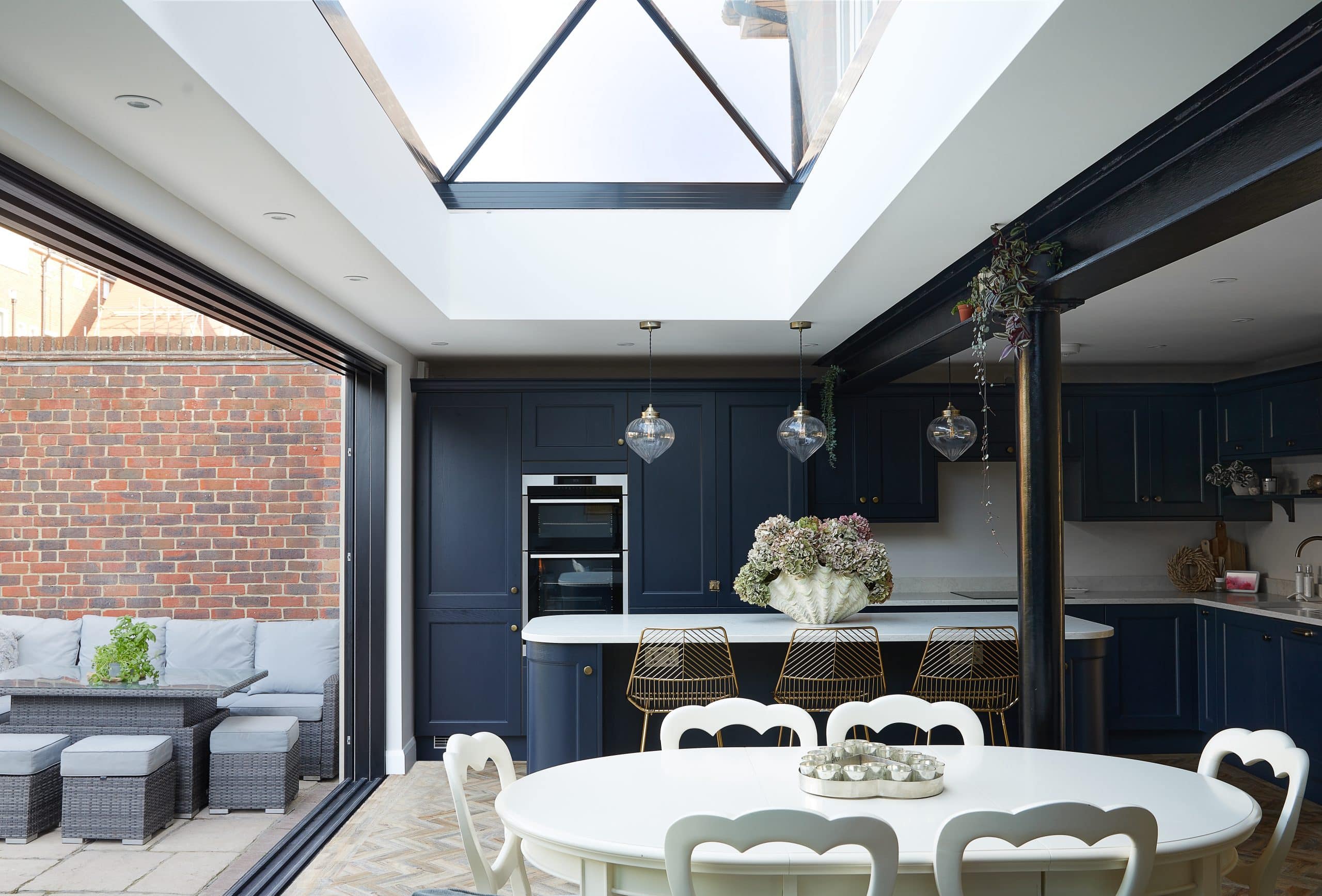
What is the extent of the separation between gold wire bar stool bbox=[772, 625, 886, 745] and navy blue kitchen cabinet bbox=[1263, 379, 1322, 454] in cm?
303

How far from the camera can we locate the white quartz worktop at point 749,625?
432 cm

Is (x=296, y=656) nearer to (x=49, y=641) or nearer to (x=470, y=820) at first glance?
(x=49, y=641)

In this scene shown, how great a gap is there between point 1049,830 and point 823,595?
8.15ft

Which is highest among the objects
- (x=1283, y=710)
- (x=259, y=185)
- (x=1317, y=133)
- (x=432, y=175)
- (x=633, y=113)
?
(x=633, y=113)

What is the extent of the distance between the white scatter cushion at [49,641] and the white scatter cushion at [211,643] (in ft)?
1.59

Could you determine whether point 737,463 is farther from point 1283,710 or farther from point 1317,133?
point 1317,133

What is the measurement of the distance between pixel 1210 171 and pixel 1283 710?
13.4 ft

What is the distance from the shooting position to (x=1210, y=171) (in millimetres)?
2227

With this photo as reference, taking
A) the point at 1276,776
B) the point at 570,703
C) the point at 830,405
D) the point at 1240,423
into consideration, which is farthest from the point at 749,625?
the point at 1240,423

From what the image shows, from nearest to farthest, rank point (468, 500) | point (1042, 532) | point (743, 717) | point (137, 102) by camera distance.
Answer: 1. point (137, 102)
2. point (743, 717)
3. point (1042, 532)
4. point (468, 500)

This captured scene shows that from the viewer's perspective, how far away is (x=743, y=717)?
3.19 meters

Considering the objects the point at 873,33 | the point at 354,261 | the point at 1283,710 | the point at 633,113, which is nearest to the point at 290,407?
the point at 354,261

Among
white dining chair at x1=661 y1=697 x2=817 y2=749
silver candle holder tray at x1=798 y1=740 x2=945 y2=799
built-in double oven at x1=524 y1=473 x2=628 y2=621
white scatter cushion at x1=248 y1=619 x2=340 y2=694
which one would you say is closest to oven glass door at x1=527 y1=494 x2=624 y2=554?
built-in double oven at x1=524 y1=473 x2=628 y2=621

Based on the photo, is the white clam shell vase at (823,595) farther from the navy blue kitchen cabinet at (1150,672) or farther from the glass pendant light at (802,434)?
the navy blue kitchen cabinet at (1150,672)
